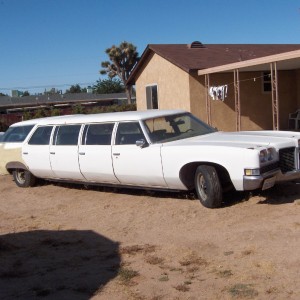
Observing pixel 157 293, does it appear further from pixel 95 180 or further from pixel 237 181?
pixel 95 180

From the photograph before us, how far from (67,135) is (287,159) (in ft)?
13.9

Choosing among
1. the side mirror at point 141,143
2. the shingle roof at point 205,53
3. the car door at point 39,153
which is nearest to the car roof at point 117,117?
the car door at point 39,153

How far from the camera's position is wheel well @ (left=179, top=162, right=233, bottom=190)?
294 inches

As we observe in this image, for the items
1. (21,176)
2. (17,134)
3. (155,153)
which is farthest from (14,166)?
(155,153)

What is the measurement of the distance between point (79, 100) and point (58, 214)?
1835 inches

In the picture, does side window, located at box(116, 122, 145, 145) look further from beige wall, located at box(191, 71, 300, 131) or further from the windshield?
Result: beige wall, located at box(191, 71, 300, 131)

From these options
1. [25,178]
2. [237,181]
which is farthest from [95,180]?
[237,181]

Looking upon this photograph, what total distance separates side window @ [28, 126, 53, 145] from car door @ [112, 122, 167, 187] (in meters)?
2.04

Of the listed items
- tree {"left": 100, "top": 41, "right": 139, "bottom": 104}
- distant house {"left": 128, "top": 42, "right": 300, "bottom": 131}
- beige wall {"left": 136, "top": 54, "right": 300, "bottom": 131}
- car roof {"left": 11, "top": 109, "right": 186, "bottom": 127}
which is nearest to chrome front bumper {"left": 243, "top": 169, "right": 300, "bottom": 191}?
car roof {"left": 11, "top": 109, "right": 186, "bottom": 127}

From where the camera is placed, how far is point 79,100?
54.2m

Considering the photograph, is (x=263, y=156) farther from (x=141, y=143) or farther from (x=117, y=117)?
(x=117, y=117)

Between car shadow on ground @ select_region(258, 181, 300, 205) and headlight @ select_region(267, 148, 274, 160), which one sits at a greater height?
headlight @ select_region(267, 148, 274, 160)

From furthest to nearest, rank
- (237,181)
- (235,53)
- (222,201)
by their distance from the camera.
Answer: (235,53) < (222,201) < (237,181)

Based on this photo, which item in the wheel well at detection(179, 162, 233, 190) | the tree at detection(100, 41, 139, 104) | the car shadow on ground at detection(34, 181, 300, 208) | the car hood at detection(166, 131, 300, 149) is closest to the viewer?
the car hood at detection(166, 131, 300, 149)
